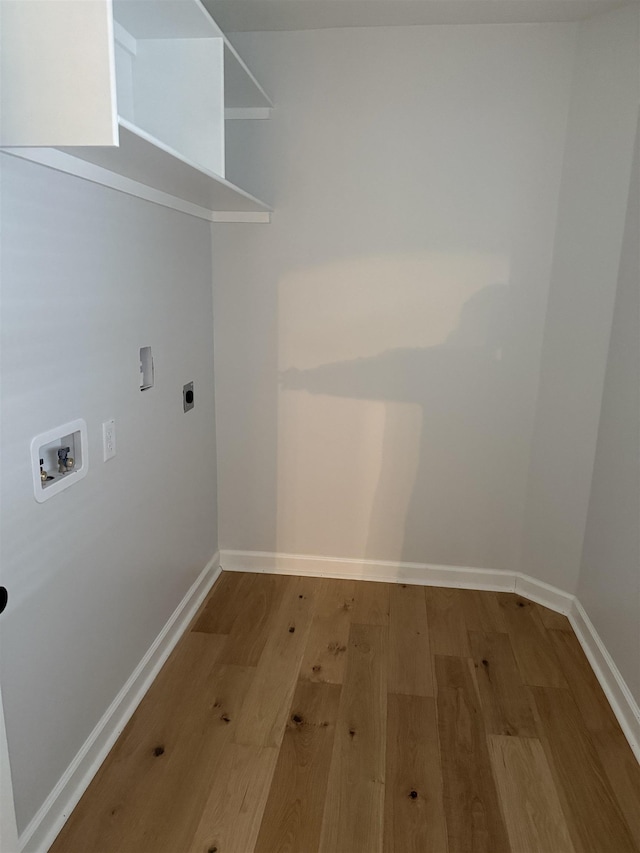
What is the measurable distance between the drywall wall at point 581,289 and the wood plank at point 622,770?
2.68ft

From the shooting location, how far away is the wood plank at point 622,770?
182 cm

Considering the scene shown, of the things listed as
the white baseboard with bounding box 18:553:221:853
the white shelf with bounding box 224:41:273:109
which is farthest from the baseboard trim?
the white shelf with bounding box 224:41:273:109

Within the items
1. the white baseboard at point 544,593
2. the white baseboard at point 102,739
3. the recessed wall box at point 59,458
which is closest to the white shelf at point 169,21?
the recessed wall box at point 59,458

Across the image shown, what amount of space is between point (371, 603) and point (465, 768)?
1022 mm

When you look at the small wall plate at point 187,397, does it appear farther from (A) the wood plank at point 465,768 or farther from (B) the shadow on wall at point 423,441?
(A) the wood plank at point 465,768

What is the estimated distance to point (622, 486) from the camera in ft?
7.68

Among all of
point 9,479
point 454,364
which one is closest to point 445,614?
point 454,364

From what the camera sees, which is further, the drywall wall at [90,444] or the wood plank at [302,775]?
the wood plank at [302,775]

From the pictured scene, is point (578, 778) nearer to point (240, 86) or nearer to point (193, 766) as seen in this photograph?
point (193, 766)

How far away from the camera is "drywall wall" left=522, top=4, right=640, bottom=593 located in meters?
2.38

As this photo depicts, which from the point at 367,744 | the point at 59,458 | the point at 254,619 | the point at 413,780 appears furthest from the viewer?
the point at 254,619

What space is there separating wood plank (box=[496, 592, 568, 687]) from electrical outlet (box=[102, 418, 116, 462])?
5.68 ft

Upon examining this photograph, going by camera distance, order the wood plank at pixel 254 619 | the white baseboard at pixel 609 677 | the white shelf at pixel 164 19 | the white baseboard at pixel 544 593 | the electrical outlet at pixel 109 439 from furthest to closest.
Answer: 1. the white baseboard at pixel 544 593
2. the wood plank at pixel 254 619
3. the white baseboard at pixel 609 677
4. the electrical outlet at pixel 109 439
5. the white shelf at pixel 164 19

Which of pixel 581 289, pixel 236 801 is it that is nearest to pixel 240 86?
pixel 581 289
